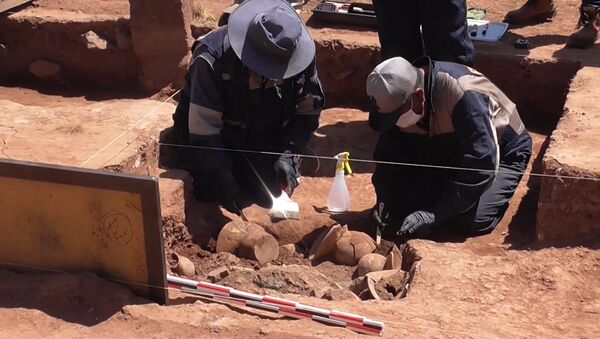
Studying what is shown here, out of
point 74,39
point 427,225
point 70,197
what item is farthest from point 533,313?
point 74,39

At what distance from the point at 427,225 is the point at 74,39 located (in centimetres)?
400

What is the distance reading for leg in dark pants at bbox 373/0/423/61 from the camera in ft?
20.4

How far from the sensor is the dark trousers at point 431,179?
5.30 metres

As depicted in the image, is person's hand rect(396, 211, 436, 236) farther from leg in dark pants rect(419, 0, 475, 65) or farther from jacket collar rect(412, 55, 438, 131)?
leg in dark pants rect(419, 0, 475, 65)

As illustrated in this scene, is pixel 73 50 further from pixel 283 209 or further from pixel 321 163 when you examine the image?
pixel 283 209

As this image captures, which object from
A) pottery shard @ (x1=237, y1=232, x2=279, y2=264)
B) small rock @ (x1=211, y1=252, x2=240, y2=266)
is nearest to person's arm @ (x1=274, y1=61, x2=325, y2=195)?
pottery shard @ (x1=237, y1=232, x2=279, y2=264)

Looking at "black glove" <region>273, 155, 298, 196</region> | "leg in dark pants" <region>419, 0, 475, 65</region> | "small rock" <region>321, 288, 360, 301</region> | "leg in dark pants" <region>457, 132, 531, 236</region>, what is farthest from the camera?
"leg in dark pants" <region>419, 0, 475, 65</region>

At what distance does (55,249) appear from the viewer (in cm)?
405

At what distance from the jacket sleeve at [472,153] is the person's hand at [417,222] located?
70 mm

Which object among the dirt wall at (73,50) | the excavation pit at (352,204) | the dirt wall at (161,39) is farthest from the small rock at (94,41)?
the excavation pit at (352,204)

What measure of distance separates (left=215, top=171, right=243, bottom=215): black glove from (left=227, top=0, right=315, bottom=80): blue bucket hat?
71cm

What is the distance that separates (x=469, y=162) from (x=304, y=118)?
47.6 inches

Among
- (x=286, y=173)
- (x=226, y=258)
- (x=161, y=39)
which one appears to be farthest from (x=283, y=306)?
(x=161, y=39)

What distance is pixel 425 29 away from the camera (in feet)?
20.1
